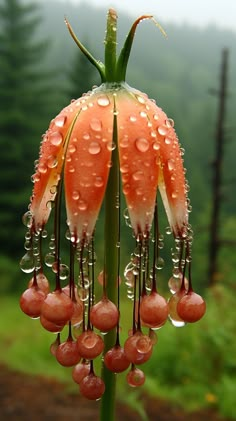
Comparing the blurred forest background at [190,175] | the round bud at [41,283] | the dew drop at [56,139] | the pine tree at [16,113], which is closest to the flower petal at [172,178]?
the dew drop at [56,139]

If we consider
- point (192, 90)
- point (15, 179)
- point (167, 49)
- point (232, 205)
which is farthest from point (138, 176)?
point (167, 49)

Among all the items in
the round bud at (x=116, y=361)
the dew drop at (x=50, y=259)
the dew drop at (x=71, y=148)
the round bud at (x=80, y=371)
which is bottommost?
the round bud at (x=80, y=371)

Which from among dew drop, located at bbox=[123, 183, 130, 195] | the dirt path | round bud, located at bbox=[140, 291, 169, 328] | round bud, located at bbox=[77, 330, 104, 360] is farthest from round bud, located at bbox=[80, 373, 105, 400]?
the dirt path

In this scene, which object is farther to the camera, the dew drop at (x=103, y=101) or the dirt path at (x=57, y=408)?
the dirt path at (x=57, y=408)

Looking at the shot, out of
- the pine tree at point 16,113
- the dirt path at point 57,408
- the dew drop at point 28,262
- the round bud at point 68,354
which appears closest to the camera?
the round bud at point 68,354

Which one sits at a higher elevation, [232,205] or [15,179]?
[15,179]

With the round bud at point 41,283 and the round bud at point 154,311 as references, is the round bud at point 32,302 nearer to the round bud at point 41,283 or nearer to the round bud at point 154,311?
the round bud at point 41,283

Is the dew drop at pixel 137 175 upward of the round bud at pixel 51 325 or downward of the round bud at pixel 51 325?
upward

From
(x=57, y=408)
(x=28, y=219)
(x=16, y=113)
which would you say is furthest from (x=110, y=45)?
(x=16, y=113)

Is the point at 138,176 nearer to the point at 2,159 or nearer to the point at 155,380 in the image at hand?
the point at 155,380
